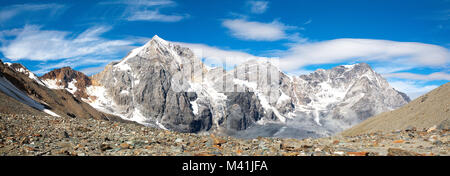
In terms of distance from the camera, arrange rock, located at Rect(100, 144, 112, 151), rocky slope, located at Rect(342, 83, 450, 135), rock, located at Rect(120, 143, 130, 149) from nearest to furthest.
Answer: rock, located at Rect(100, 144, 112, 151)
rock, located at Rect(120, 143, 130, 149)
rocky slope, located at Rect(342, 83, 450, 135)

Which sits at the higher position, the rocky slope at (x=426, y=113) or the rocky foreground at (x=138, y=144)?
the rocky slope at (x=426, y=113)

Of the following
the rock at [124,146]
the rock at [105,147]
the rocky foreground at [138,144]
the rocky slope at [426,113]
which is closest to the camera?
the rocky foreground at [138,144]

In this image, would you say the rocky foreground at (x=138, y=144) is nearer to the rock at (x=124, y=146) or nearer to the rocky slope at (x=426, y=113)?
the rock at (x=124, y=146)

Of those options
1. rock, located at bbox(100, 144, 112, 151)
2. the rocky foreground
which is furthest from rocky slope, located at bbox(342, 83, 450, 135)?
rock, located at bbox(100, 144, 112, 151)

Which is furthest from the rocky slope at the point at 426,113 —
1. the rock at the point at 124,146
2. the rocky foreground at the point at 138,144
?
the rock at the point at 124,146

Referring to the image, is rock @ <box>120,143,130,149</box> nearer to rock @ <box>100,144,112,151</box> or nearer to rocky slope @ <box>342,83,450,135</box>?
rock @ <box>100,144,112,151</box>

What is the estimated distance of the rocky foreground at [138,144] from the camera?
15.6 m

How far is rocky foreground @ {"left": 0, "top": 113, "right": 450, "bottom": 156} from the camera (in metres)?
15.6

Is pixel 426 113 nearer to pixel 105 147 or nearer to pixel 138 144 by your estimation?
pixel 138 144
